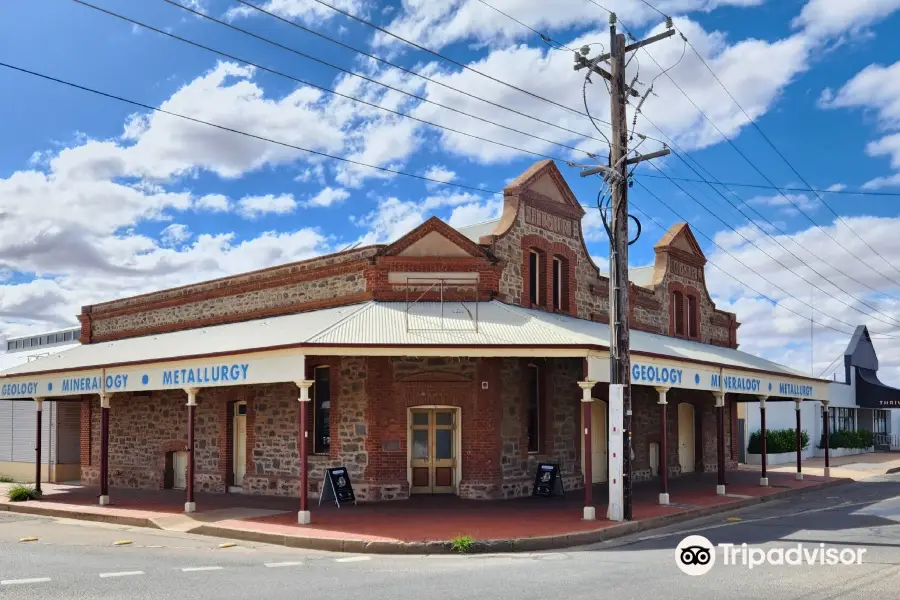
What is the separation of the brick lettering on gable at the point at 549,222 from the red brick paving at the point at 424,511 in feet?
21.8

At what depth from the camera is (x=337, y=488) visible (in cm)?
1744

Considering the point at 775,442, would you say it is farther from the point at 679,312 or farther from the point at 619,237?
the point at 619,237

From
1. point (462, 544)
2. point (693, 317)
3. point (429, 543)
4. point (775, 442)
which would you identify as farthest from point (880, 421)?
point (429, 543)

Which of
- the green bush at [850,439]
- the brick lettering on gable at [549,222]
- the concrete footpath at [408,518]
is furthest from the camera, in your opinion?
the green bush at [850,439]

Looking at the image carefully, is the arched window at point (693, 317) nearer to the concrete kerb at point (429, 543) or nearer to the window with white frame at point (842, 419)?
the concrete kerb at point (429, 543)

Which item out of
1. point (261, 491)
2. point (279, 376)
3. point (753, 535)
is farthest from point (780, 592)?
point (261, 491)

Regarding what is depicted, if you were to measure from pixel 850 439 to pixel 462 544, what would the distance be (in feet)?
107

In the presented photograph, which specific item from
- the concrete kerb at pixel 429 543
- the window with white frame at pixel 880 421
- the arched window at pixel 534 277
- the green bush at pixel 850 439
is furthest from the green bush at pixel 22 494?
the window with white frame at pixel 880 421

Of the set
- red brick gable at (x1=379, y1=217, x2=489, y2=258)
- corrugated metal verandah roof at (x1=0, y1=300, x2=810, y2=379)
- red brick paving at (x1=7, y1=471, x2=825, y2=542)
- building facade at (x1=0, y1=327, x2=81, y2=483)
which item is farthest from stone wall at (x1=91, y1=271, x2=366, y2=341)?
red brick paving at (x1=7, y1=471, x2=825, y2=542)

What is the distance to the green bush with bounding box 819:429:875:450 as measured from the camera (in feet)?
125

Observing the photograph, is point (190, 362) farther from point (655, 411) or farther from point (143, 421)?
point (655, 411)

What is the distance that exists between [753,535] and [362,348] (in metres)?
7.46

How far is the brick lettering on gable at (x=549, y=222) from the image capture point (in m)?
20.7

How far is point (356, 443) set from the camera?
A: 18.2 metres
